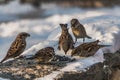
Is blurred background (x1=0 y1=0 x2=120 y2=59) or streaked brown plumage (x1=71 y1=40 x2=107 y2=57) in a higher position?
streaked brown plumage (x1=71 y1=40 x2=107 y2=57)

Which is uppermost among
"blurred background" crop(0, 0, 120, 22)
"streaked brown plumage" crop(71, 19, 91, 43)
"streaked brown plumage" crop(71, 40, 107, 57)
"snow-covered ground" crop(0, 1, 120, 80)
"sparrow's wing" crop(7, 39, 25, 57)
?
"streaked brown plumage" crop(71, 40, 107, 57)

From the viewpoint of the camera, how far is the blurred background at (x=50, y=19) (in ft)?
37.9

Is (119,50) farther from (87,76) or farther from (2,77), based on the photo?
(2,77)

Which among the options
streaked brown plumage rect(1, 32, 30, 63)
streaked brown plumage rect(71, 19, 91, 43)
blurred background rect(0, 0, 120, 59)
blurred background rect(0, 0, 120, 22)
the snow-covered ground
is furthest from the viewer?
blurred background rect(0, 0, 120, 22)

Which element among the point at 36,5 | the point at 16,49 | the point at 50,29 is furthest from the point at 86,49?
the point at 36,5

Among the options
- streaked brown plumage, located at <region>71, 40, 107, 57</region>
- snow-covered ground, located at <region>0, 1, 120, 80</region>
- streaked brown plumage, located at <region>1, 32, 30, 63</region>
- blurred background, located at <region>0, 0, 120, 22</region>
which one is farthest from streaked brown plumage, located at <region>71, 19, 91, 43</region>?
blurred background, located at <region>0, 0, 120, 22</region>

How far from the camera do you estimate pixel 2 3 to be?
1217 inches

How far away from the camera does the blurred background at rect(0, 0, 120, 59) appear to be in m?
11.5

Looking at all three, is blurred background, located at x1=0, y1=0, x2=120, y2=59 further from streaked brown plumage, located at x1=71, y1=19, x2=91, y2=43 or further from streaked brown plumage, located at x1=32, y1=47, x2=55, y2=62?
streaked brown plumage, located at x1=32, y1=47, x2=55, y2=62

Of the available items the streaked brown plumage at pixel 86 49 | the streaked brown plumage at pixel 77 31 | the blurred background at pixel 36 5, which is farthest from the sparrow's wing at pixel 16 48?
the blurred background at pixel 36 5

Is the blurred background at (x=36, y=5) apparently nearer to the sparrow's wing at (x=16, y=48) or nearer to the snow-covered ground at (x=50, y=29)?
the snow-covered ground at (x=50, y=29)

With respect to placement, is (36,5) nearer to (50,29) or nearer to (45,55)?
(50,29)

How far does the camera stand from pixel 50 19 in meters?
22.1

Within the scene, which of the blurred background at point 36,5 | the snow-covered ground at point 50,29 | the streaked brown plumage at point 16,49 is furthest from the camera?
the blurred background at point 36,5
